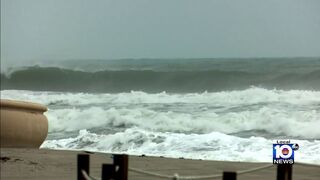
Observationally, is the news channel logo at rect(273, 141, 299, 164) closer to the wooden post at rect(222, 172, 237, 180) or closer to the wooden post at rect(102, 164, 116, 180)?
the wooden post at rect(222, 172, 237, 180)

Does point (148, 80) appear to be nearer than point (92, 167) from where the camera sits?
No

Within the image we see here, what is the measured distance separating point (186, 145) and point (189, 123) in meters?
3.65

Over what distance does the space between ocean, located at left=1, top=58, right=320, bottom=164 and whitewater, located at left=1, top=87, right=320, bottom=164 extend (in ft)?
0.09

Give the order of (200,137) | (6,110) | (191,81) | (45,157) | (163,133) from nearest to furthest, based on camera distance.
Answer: (6,110) → (45,157) → (200,137) → (163,133) → (191,81)

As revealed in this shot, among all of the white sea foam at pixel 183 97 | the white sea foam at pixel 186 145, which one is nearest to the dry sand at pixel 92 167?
the white sea foam at pixel 186 145

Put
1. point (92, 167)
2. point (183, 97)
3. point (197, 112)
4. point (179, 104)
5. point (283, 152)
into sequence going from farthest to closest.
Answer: point (183, 97)
point (179, 104)
point (197, 112)
point (92, 167)
point (283, 152)

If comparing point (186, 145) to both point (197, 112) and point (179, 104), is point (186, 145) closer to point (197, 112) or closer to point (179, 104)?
point (197, 112)

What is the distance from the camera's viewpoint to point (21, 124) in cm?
830

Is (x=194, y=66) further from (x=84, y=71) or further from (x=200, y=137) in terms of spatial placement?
(x=200, y=137)

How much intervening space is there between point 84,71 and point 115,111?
8.17 meters

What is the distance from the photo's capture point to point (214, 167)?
9250 millimetres

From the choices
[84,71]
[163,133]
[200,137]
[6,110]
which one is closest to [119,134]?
[163,133]

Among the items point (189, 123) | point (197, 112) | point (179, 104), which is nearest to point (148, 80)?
point (179, 104)

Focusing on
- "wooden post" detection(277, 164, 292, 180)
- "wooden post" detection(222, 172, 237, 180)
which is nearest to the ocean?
"wooden post" detection(277, 164, 292, 180)
